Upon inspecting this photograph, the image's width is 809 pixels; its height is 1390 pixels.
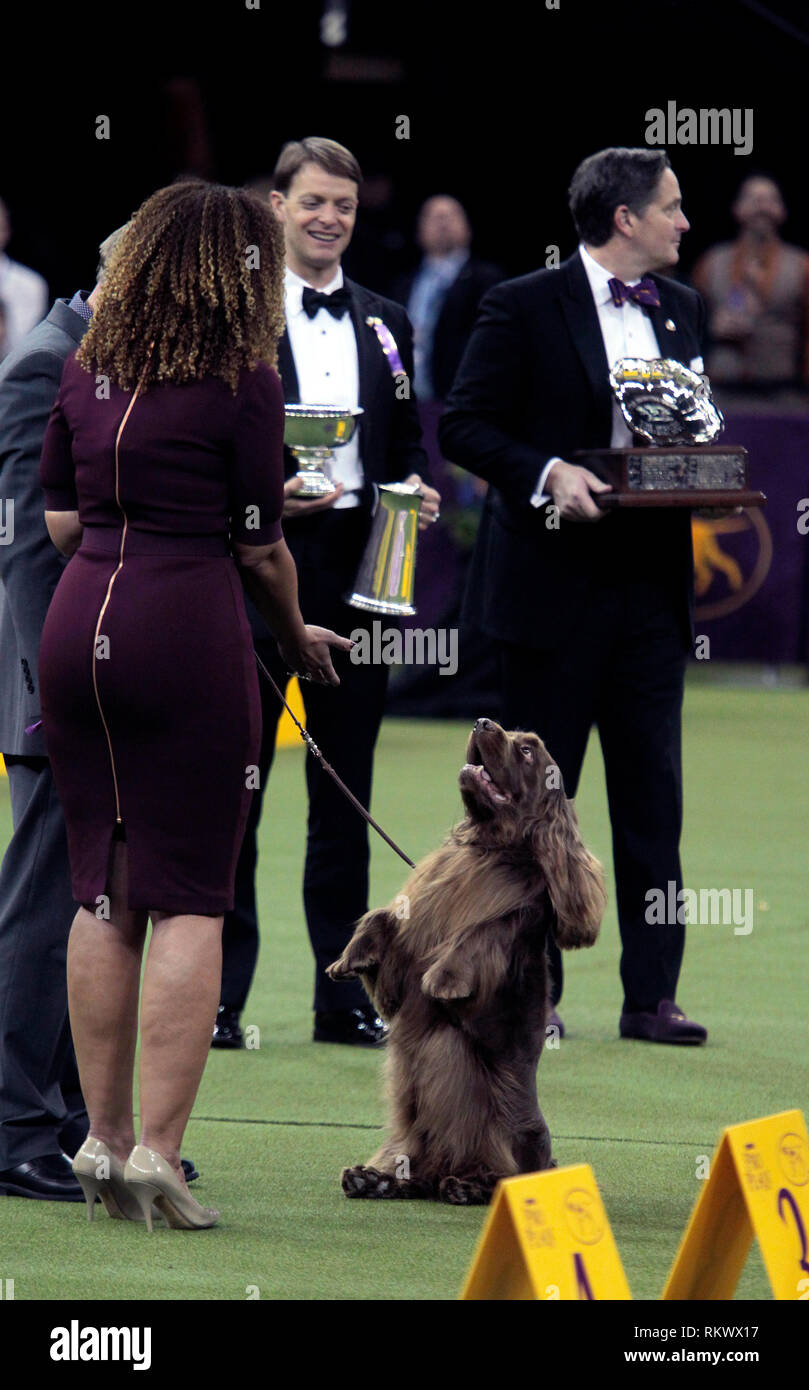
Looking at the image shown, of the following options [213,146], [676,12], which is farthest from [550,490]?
[213,146]

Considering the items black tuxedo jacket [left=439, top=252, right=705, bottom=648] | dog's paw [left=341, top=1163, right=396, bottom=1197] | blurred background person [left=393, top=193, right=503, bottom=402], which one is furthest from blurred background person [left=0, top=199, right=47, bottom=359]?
dog's paw [left=341, top=1163, right=396, bottom=1197]

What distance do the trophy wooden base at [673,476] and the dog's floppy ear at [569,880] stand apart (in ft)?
4.15

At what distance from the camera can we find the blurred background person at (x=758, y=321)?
13.2 m

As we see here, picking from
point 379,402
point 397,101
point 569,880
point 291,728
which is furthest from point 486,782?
point 397,101

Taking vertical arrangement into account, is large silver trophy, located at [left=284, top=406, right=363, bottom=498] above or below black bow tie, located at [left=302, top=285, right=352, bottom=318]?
below

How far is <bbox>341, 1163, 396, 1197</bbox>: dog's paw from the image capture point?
3961mm

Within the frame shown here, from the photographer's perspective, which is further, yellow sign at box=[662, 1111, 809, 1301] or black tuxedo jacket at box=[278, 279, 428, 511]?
black tuxedo jacket at box=[278, 279, 428, 511]

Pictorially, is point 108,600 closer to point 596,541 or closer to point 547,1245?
point 547,1245

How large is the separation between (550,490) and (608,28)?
10336mm

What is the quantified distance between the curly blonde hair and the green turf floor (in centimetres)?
139

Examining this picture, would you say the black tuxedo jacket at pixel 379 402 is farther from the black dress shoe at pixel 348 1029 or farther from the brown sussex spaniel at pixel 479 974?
the brown sussex spaniel at pixel 479 974

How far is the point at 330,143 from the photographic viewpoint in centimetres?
523

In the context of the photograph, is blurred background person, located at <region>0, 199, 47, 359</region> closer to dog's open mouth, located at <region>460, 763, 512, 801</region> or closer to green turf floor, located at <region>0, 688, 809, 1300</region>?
green turf floor, located at <region>0, 688, 809, 1300</region>

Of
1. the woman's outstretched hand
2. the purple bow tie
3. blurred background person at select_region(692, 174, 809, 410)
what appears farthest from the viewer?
blurred background person at select_region(692, 174, 809, 410)
